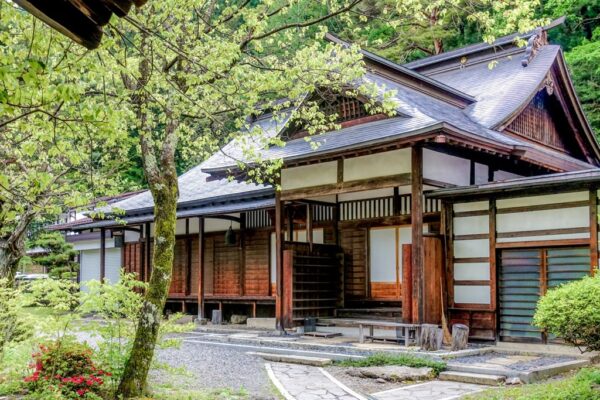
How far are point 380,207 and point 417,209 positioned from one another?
→ 10.2 feet

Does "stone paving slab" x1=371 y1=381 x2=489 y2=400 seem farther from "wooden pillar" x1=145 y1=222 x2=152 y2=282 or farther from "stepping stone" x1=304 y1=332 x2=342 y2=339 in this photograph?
"wooden pillar" x1=145 y1=222 x2=152 y2=282

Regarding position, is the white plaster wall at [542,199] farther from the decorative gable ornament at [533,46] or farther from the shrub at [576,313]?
the decorative gable ornament at [533,46]

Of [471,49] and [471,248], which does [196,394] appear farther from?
[471,49]

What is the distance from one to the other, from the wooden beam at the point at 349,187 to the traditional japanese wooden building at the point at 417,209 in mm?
35

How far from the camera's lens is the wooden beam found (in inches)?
486

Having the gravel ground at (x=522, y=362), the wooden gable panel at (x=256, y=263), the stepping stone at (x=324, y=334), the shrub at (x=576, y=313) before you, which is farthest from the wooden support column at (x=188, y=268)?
the shrub at (x=576, y=313)

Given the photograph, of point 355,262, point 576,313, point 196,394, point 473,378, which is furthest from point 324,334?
point 576,313

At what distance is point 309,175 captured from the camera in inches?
561

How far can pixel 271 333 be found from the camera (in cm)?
1473

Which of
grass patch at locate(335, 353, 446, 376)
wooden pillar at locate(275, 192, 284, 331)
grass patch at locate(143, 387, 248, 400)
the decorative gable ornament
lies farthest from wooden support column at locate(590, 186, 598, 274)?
the decorative gable ornament

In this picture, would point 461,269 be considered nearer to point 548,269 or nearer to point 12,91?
point 548,269

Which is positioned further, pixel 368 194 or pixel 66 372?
pixel 368 194

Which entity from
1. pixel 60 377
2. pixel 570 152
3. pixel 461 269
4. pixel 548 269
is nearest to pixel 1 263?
pixel 60 377

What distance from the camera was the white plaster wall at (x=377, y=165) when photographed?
12.5 metres
